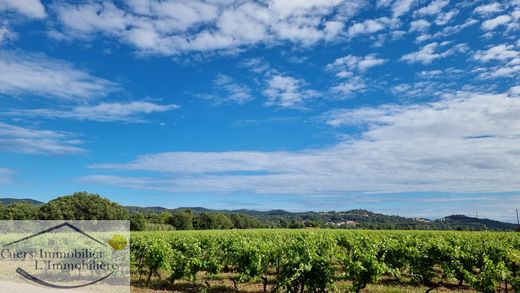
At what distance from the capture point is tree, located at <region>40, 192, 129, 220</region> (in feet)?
231

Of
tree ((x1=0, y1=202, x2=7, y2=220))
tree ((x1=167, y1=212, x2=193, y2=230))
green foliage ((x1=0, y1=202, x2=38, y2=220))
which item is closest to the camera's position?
tree ((x1=0, y1=202, x2=7, y2=220))

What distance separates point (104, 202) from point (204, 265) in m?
70.3

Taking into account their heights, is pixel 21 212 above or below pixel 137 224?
above

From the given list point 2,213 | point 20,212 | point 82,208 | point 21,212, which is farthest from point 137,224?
point 2,213

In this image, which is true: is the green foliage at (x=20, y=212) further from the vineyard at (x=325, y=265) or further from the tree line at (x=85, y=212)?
the vineyard at (x=325, y=265)

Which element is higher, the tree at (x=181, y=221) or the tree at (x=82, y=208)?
the tree at (x=82, y=208)

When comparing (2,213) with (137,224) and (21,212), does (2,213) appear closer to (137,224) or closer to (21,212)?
(21,212)

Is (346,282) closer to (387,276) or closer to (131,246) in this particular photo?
(387,276)

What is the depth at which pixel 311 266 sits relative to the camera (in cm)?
1134

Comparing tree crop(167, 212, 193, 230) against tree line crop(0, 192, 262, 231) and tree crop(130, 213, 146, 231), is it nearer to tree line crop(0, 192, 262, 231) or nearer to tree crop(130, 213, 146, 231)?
tree line crop(0, 192, 262, 231)

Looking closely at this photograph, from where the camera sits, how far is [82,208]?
74938 millimetres

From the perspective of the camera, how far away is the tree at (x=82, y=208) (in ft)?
231

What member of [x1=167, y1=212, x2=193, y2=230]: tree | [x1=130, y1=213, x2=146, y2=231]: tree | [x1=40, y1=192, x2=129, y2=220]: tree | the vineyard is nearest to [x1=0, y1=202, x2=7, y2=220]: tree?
[x1=40, y1=192, x2=129, y2=220]: tree

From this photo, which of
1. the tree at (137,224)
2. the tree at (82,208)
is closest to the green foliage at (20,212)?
the tree at (82,208)
